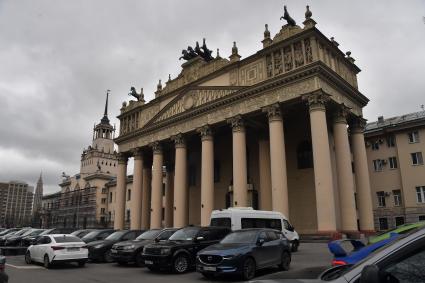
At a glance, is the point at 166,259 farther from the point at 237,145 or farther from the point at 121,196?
the point at 121,196

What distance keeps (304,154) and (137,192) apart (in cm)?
1958

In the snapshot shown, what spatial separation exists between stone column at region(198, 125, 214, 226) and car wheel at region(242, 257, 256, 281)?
19.5 metres

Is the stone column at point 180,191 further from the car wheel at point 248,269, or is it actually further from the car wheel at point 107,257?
the car wheel at point 248,269

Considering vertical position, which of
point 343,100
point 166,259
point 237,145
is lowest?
point 166,259

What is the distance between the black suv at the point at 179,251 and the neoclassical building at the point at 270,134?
1231 cm

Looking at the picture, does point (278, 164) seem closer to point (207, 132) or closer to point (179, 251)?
point (207, 132)

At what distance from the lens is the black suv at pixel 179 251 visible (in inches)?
524

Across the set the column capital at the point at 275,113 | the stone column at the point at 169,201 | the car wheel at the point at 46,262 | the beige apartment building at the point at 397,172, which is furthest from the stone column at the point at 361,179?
the car wheel at the point at 46,262

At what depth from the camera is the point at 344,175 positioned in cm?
2736

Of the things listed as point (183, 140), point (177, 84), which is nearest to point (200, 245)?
point (183, 140)

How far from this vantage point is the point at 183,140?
35938mm

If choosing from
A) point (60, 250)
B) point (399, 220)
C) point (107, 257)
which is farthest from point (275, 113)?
point (399, 220)

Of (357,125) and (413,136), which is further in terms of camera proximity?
(413,136)

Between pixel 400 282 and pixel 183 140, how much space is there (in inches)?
1325
